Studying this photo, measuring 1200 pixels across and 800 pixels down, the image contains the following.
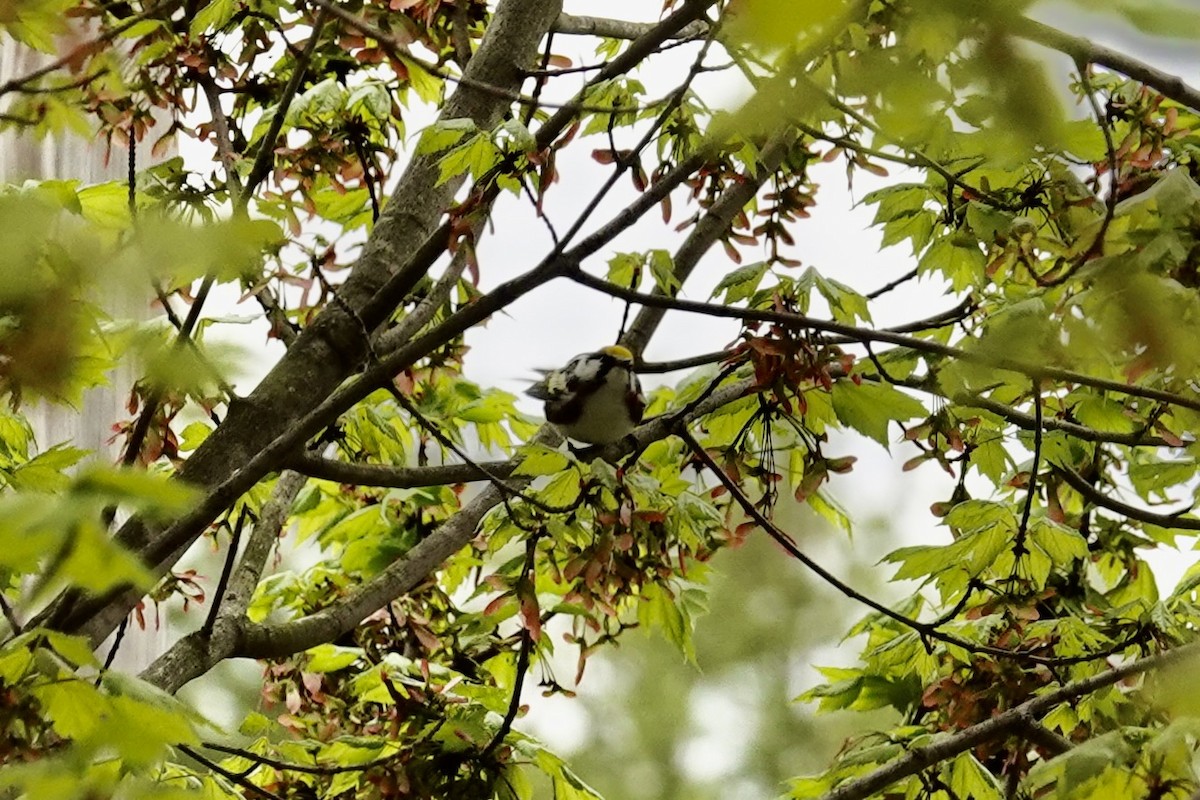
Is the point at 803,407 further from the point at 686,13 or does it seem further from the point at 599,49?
the point at 599,49

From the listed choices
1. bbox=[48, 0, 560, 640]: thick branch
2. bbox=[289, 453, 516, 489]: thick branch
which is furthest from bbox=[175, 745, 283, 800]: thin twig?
bbox=[289, 453, 516, 489]: thick branch

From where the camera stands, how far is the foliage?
2.52ft

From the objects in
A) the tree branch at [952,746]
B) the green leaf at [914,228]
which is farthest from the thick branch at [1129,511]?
the green leaf at [914,228]

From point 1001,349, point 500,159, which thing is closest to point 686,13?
point 500,159

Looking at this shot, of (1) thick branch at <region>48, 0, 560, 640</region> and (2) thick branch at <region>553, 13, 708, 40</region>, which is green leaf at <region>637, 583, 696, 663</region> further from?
(2) thick branch at <region>553, 13, 708, 40</region>

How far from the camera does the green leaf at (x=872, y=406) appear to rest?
3.54 ft

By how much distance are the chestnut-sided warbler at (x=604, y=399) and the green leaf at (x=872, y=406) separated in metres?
0.26

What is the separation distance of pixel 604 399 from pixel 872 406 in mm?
325

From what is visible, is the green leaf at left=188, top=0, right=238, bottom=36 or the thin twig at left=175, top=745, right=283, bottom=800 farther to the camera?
the green leaf at left=188, top=0, right=238, bottom=36

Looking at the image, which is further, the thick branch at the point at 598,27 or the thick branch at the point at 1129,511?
the thick branch at the point at 598,27

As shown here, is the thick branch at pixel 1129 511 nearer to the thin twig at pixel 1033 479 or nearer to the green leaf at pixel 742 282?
the thin twig at pixel 1033 479

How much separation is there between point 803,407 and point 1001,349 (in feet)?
1.51

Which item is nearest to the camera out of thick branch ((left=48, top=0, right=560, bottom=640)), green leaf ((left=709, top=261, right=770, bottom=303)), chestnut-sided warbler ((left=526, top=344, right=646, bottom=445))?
thick branch ((left=48, top=0, right=560, bottom=640))

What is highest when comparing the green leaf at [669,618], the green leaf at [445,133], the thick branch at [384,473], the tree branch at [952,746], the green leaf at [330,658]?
the green leaf at [445,133]
